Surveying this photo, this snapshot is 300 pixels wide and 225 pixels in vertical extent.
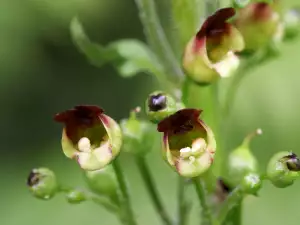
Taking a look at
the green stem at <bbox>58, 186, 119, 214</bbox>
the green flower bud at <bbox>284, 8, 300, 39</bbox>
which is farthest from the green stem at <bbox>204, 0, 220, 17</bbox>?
the green stem at <bbox>58, 186, 119, 214</bbox>

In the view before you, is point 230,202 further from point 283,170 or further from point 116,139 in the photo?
point 116,139

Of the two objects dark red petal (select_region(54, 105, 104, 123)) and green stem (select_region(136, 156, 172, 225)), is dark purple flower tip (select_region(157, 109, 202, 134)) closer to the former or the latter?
dark red petal (select_region(54, 105, 104, 123))

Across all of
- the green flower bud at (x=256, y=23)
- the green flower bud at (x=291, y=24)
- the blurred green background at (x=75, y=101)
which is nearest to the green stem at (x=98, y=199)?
the green flower bud at (x=256, y=23)

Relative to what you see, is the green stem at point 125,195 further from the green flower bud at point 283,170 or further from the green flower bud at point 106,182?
the green flower bud at point 283,170

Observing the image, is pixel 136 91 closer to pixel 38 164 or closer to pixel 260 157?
pixel 38 164

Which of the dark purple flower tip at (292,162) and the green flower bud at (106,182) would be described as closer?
the dark purple flower tip at (292,162)

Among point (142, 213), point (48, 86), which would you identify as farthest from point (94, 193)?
point (48, 86)
